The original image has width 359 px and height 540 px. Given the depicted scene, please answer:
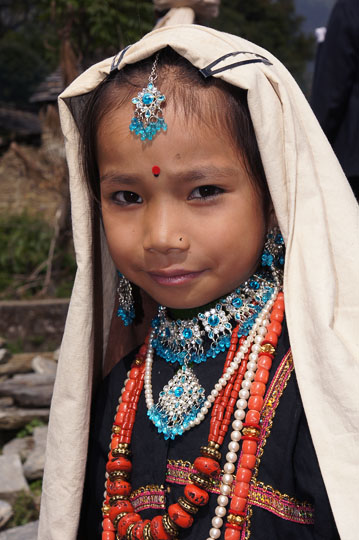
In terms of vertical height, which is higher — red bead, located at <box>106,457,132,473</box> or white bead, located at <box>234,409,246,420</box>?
A: white bead, located at <box>234,409,246,420</box>

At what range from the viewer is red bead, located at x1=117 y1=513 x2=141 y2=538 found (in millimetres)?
1562

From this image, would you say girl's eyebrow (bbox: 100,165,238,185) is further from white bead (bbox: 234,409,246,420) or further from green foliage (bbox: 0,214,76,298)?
green foliage (bbox: 0,214,76,298)

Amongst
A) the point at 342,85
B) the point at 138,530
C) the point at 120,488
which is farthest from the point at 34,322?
the point at 138,530

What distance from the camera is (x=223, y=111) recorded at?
138 centimetres

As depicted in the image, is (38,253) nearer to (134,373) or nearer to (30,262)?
(30,262)

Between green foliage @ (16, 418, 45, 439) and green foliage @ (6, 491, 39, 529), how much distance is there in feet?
3.11

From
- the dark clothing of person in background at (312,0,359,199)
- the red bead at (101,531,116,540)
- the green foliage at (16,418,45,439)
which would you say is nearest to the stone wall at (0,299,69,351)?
the green foliage at (16,418,45,439)

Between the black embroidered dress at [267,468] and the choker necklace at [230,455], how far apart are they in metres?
0.03

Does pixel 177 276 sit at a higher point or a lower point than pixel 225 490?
higher

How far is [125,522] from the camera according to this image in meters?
1.57

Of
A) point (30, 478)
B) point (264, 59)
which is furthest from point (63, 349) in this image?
point (30, 478)

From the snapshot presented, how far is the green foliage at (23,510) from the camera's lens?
10.6 ft

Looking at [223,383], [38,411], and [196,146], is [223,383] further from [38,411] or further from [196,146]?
[38,411]

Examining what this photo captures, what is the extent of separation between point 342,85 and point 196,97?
196cm
